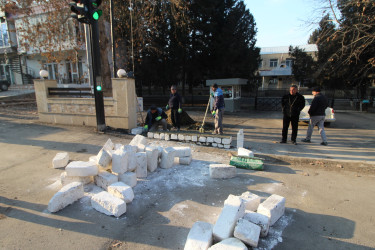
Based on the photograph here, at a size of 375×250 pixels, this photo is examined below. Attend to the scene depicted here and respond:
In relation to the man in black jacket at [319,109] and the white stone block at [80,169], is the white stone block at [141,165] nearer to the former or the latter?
the white stone block at [80,169]

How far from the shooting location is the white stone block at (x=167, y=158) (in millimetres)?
4617

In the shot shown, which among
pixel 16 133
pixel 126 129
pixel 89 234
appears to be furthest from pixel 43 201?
pixel 16 133

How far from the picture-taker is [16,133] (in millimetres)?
7621

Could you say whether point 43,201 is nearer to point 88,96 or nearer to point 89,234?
point 89,234

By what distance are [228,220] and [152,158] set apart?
225 cm

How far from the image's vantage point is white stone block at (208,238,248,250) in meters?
2.24

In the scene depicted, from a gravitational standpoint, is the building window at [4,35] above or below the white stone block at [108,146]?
above

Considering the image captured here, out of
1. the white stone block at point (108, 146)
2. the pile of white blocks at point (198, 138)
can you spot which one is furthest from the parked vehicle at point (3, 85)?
the white stone block at point (108, 146)

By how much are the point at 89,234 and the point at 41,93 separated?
8.30 metres

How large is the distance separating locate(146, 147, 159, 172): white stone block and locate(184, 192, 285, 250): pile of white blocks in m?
2.05

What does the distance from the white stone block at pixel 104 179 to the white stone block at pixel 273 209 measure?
2344 mm

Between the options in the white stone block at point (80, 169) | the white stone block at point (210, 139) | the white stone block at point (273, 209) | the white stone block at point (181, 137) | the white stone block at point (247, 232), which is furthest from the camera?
the white stone block at point (181, 137)

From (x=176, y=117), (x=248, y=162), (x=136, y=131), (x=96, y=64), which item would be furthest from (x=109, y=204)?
(x=96, y=64)

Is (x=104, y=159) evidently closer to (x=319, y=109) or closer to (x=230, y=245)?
(x=230, y=245)
